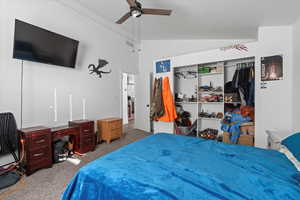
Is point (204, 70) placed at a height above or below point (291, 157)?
above

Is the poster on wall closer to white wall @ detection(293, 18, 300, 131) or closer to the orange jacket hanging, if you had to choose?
white wall @ detection(293, 18, 300, 131)

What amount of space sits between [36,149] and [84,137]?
850 mm

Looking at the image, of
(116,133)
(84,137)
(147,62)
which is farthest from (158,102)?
(84,137)

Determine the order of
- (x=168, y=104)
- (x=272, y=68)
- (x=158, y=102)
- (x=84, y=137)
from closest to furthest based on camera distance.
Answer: (x=272, y=68) → (x=84, y=137) → (x=168, y=104) → (x=158, y=102)

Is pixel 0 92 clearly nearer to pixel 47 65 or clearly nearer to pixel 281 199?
pixel 47 65

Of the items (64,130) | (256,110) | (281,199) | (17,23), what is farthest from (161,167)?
(17,23)

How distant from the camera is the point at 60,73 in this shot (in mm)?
2928

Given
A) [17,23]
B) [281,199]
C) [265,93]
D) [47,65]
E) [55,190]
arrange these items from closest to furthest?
[281,199] < [55,190] < [17,23] < [265,93] < [47,65]

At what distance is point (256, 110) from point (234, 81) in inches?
32.8

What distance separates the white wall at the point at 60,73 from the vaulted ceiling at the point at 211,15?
563 mm

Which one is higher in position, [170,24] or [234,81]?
[170,24]

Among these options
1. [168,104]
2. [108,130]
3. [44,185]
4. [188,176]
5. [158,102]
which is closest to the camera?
[188,176]

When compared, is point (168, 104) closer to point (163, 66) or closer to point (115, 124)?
point (163, 66)

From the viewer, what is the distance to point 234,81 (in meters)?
3.11
